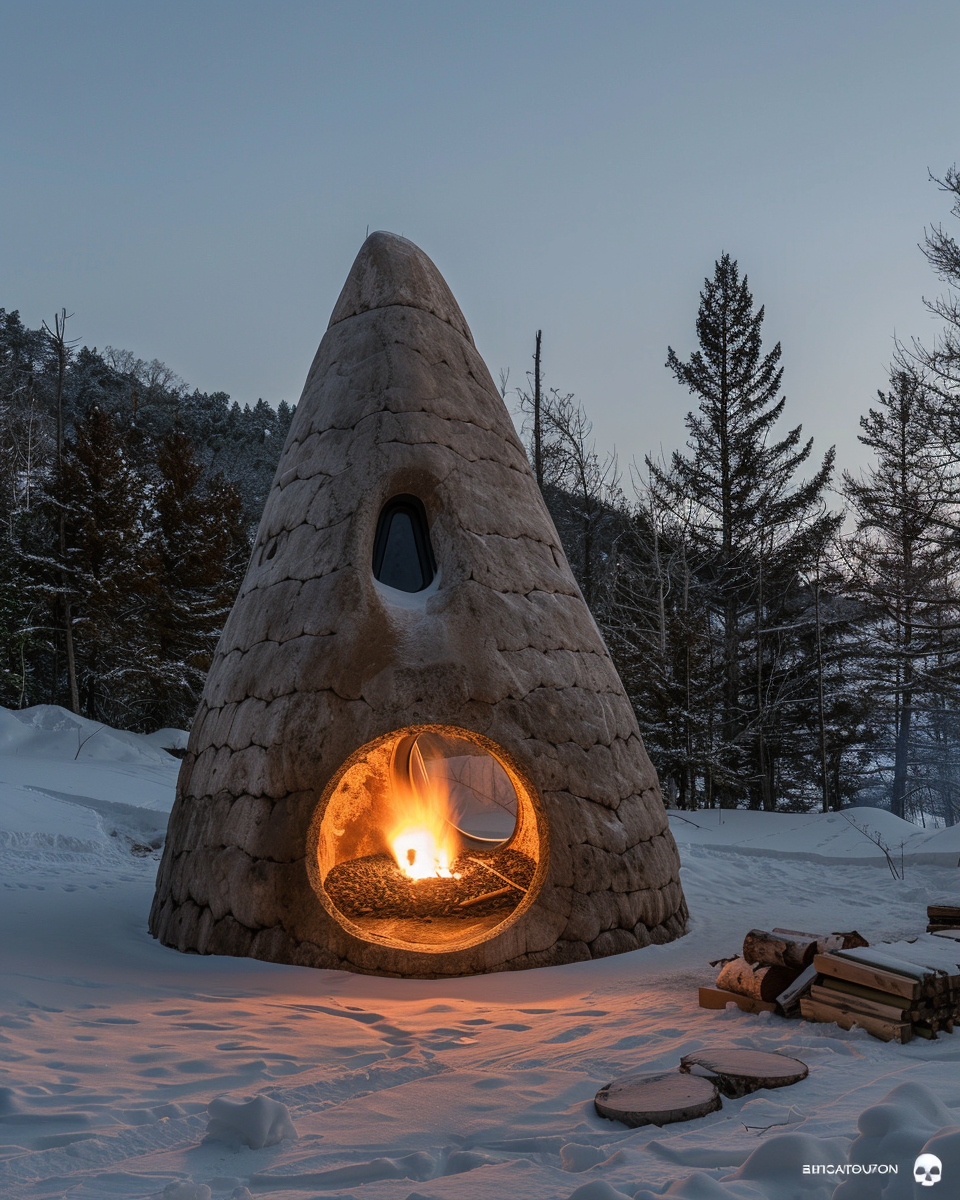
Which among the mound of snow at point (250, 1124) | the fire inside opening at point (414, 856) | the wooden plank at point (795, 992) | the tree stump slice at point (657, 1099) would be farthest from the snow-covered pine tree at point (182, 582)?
the tree stump slice at point (657, 1099)

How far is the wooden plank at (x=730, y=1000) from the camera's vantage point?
370 centimetres

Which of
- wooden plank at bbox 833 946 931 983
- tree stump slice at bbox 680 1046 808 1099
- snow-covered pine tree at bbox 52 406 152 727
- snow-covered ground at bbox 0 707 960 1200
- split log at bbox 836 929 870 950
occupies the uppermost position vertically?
snow-covered pine tree at bbox 52 406 152 727

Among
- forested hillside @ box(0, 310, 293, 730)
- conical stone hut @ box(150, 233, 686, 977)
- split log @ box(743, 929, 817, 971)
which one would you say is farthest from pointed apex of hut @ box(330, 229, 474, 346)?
forested hillside @ box(0, 310, 293, 730)

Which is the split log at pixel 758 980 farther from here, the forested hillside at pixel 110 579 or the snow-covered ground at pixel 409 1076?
the forested hillside at pixel 110 579

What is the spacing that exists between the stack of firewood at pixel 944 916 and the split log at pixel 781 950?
1814mm

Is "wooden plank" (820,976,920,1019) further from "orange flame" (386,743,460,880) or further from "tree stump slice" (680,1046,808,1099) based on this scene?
"orange flame" (386,743,460,880)

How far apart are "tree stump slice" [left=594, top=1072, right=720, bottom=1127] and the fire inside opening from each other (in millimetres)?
2059

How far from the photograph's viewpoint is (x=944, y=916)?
5.23 metres

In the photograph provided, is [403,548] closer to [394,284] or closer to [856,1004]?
[394,284]

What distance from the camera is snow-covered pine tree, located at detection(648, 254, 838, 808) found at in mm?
18375

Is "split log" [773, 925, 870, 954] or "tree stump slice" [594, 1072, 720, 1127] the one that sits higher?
"split log" [773, 925, 870, 954]

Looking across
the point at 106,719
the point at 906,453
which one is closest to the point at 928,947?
the point at 906,453

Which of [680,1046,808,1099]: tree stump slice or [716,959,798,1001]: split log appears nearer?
[680,1046,808,1099]: tree stump slice

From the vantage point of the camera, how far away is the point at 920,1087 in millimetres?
2273
